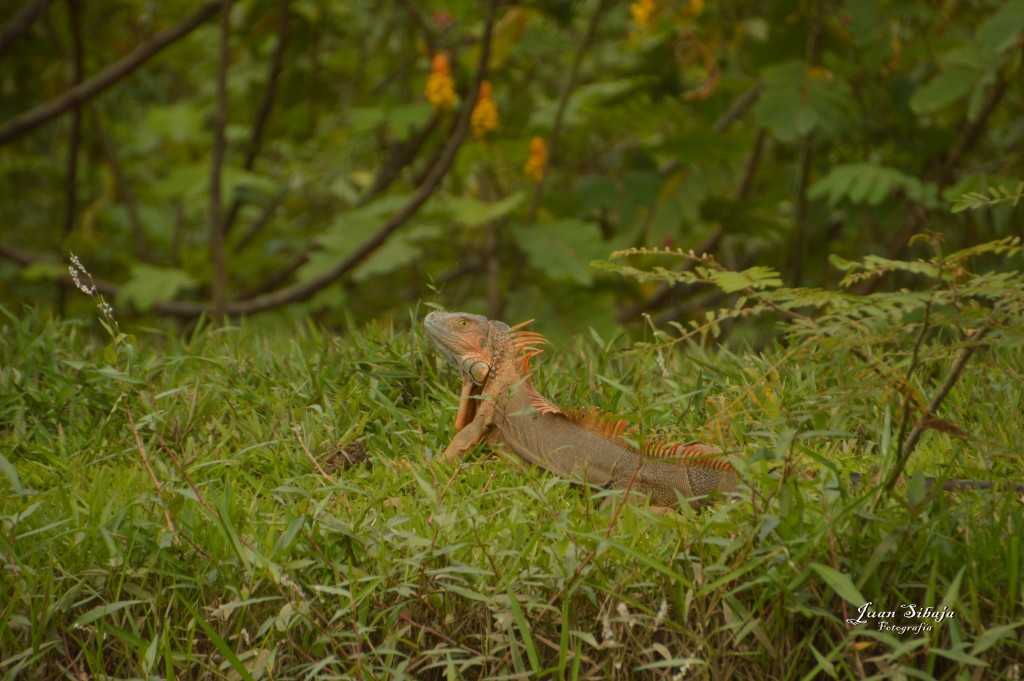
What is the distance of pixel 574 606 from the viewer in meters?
2.84

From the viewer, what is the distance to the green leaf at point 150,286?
22.8 ft

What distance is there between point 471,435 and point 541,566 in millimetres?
817

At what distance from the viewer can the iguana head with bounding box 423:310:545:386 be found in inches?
153

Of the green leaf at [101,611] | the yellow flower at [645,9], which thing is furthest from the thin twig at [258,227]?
the green leaf at [101,611]

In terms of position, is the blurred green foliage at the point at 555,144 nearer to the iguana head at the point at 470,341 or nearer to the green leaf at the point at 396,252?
the green leaf at the point at 396,252

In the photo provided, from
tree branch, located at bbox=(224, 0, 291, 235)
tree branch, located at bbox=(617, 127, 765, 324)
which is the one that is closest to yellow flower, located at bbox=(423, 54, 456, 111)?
tree branch, located at bbox=(224, 0, 291, 235)

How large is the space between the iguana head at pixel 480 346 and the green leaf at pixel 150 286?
3.45m

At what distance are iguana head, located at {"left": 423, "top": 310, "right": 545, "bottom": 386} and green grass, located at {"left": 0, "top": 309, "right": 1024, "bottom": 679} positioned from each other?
426 millimetres

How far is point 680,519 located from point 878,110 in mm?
5989

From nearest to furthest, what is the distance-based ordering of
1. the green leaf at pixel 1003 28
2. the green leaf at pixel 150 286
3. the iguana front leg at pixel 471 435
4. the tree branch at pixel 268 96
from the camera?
the iguana front leg at pixel 471 435, the green leaf at pixel 1003 28, the green leaf at pixel 150 286, the tree branch at pixel 268 96

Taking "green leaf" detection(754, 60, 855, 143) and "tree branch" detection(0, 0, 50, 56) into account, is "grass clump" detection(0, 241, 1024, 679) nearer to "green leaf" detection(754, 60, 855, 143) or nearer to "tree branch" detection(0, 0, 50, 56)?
"green leaf" detection(754, 60, 855, 143)

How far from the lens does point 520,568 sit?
2898 mm

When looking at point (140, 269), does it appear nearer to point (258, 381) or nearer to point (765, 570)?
point (258, 381)

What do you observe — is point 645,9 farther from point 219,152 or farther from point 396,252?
point 219,152
